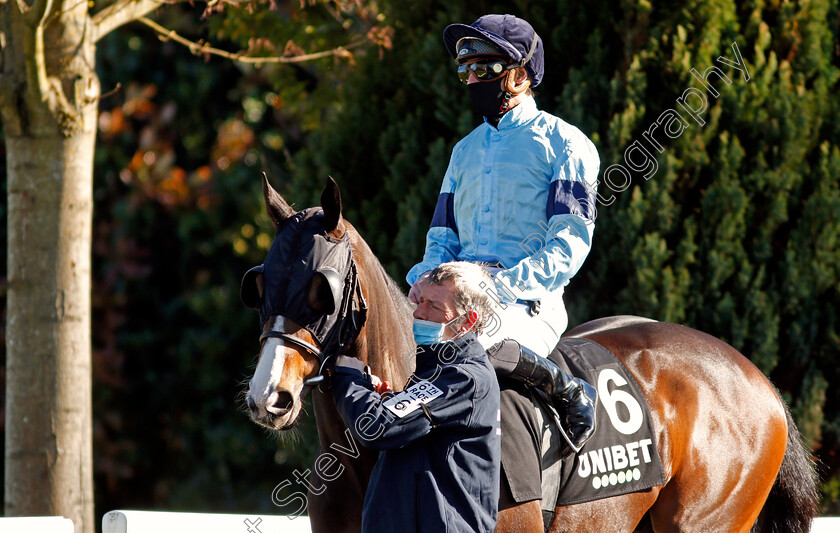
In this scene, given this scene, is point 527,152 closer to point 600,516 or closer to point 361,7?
point 600,516

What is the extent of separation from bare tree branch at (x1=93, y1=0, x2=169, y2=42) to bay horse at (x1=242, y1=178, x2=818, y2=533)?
2223mm

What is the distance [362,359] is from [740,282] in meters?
3.27

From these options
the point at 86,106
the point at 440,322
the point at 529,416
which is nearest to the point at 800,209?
the point at 529,416

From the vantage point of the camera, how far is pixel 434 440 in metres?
2.48

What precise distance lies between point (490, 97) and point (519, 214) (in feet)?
1.37

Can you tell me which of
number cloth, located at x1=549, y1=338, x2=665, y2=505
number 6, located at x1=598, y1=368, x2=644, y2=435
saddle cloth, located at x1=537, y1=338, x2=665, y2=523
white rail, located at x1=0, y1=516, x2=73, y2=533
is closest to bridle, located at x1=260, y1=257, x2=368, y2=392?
saddle cloth, located at x1=537, y1=338, x2=665, y2=523

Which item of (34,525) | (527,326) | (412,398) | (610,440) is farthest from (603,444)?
(34,525)

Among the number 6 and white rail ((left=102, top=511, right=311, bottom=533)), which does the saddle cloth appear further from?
white rail ((left=102, top=511, right=311, bottom=533))

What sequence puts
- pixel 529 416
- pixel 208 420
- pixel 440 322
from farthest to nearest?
pixel 208 420
pixel 529 416
pixel 440 322

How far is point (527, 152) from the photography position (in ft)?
10.0

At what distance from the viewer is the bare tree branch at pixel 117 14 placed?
443cm

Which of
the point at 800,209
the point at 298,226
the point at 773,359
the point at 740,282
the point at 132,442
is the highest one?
the point at 298,226

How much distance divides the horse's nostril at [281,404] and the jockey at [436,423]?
0.13 metres

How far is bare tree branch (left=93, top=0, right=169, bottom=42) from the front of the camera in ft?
14.5
